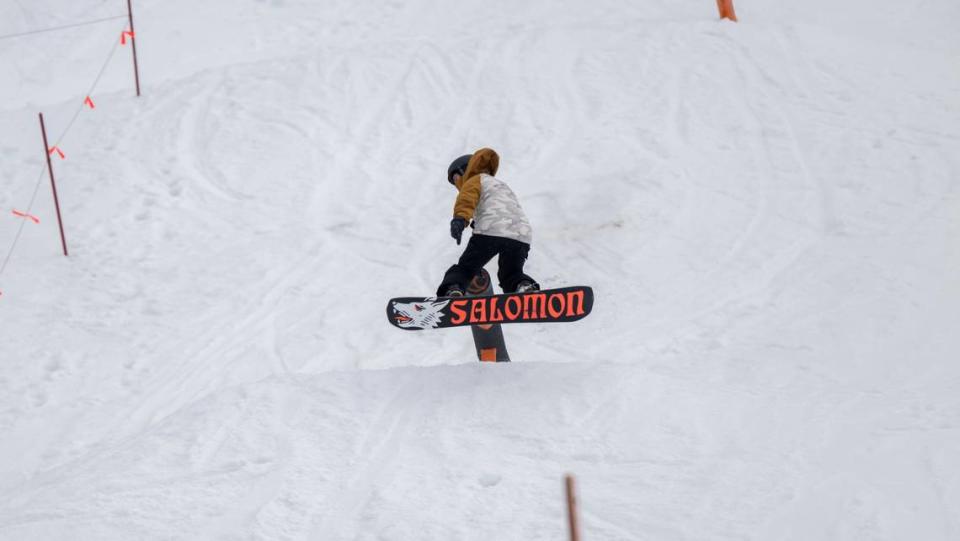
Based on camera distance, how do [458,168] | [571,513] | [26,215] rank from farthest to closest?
[26,215] → [458,168] → [571,513]

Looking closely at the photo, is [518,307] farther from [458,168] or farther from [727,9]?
[727,9]

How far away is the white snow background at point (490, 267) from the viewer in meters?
4.91

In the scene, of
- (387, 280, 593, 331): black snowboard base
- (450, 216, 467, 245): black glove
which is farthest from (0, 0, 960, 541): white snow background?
(450, 216, 467, 245): black glove

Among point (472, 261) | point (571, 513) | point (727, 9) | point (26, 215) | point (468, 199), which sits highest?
point (727, 9)

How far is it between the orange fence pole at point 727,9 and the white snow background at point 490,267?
0.65 ft

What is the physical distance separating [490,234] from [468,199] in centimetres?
33

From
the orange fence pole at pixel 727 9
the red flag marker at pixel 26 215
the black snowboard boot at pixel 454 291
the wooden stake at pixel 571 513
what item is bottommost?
the wooden stake at pixel 571 513

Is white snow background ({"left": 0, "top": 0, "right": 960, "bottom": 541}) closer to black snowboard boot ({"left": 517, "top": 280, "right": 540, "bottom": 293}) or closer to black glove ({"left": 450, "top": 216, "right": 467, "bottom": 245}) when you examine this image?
black snowboard boot ({"left": 517, "top": 280, "right": 540, "bottom": 293})

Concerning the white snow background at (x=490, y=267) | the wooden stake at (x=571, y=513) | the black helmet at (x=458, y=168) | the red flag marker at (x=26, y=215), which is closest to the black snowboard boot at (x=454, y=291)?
the white snow background at (x=490, y=267)

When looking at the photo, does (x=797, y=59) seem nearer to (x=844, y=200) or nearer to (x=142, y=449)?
(x=844, y=200)

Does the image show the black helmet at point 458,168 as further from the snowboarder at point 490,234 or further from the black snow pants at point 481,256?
the black snow pants at point 481,256

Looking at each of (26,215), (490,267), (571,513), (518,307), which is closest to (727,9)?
(490,267)

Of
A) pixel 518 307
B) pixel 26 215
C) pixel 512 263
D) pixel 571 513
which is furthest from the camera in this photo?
pixel 26 215

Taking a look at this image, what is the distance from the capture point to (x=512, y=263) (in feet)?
22.2
